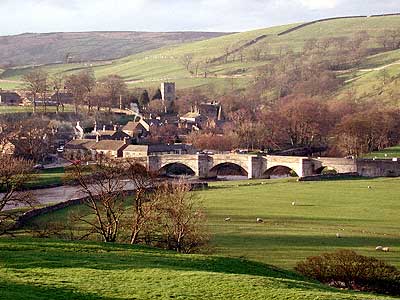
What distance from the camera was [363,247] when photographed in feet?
118

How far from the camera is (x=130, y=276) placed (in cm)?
2012

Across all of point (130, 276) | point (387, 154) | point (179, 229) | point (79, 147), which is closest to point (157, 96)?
point (79, 147)

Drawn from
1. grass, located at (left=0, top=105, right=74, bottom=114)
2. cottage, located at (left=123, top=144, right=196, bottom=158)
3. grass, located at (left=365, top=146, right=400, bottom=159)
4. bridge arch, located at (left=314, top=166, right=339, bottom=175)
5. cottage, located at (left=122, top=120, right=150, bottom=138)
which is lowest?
bridge arch, located at (left=314, top=166, right=339, bottom=175)

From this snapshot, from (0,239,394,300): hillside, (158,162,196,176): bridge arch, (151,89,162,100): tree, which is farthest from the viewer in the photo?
(151,89,162,100): tree

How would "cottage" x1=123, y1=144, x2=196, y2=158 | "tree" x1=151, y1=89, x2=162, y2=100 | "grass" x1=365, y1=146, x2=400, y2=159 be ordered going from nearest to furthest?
"grass" x1=365, y1=146, x2=400, y2=159 < "cottage" x1=123, y1=144, x2=196, y2=158 < "tree" x1=151, y1=89, x2=162, y2=100

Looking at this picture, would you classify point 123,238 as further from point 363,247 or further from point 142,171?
point 363,247

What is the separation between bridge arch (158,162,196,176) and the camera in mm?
81762

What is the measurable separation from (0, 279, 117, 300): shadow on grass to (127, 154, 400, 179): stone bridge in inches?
2306

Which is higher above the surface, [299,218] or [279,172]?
[279,172]

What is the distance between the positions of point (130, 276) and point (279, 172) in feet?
220

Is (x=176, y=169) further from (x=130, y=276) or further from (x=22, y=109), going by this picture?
(x=130, y=276)

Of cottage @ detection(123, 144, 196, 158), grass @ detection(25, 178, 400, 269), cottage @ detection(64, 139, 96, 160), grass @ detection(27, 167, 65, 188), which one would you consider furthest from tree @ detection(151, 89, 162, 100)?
grass @ detection(25, 178, 400, 269)

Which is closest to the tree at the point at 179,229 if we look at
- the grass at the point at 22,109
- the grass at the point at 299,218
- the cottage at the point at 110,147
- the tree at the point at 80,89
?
the grass at the point at 299,218

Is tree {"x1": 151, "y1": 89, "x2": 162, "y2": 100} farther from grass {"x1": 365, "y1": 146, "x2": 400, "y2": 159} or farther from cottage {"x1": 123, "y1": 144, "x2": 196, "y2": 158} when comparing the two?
grass {"x1": 365, "y1": 146, "x2": 400, "y2": 159}
